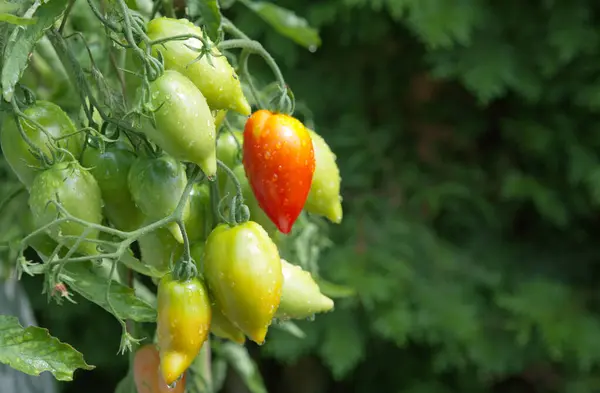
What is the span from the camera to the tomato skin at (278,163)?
17.0 inches

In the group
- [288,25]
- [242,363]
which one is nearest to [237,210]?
[288,25]

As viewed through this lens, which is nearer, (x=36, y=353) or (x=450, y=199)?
(x=36, y=353)

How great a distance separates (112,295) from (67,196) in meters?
0.08

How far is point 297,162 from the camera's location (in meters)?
0.44

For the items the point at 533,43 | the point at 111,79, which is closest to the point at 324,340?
the point at 533,43

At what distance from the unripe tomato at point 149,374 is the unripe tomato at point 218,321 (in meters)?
0.05

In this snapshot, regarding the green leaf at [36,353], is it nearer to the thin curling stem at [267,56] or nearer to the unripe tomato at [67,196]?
the unripe tomato at [67,196]

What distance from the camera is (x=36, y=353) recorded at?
0.42 m

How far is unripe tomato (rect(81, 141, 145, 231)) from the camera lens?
17.2 inches

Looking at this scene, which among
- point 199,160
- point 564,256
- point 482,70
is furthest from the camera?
point 564,256

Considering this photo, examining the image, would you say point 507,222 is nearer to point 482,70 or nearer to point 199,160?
point 482,70

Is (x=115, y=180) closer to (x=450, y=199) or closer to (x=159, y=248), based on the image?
(x=159, y=248)

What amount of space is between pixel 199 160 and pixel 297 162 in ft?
0.21

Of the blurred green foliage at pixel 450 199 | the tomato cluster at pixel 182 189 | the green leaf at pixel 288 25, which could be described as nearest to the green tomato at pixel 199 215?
the tomato cluster at pixel 182 189
